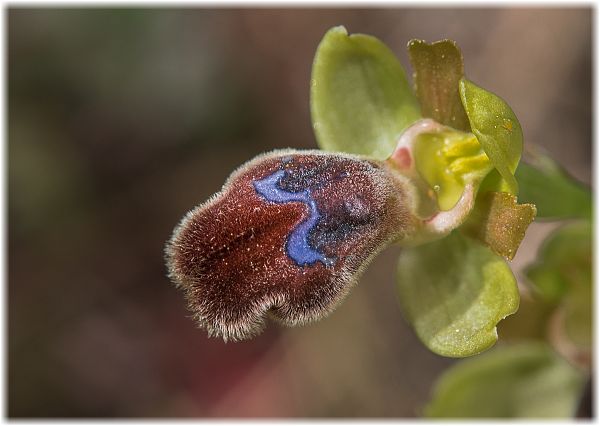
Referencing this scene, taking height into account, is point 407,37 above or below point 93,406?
above

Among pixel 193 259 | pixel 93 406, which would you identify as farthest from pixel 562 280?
pixel 93 406

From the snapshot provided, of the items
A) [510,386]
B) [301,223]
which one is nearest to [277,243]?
[301,223]

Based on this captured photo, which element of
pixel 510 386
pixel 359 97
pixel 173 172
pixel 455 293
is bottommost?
pixel 173 172

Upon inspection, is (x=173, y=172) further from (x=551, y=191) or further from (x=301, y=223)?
(x=301, y=223)

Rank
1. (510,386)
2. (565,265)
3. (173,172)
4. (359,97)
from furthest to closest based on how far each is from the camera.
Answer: (173,172) < (510,386) < (565,265) < (359,97)

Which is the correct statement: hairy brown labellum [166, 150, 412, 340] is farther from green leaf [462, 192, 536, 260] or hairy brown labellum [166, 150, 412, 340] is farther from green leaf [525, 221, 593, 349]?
green leaf [525, 221, 593, 349]

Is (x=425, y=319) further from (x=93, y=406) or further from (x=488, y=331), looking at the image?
(x=93, y=406)
